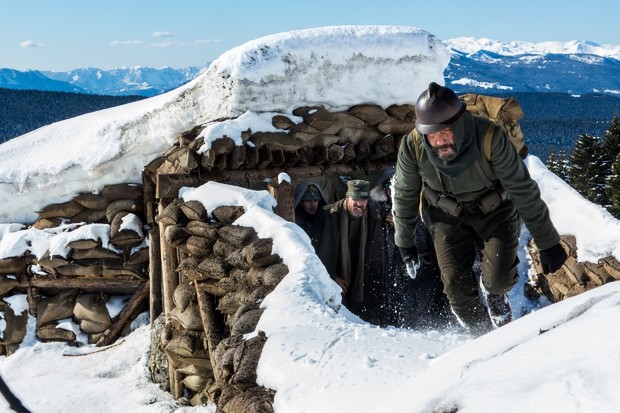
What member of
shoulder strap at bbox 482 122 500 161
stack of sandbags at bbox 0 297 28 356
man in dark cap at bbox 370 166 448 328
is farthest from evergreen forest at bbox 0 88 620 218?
shoulder strap at bbox 482 122 500 161

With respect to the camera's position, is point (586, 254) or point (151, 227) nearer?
point (586, 254)

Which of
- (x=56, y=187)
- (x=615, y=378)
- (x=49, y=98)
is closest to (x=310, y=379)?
(x=615, y=378)

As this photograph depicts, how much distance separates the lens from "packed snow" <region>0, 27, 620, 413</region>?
Answer: 4.97ft

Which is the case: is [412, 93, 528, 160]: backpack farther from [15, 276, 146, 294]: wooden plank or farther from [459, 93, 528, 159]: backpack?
[15, 276, 146, 294]: wooden plank

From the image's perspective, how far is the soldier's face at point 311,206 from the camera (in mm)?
6008

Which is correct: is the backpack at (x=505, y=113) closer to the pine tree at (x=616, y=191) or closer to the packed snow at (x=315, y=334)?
the packed snow at (x=315, y=334)

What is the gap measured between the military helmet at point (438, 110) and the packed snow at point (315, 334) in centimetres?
97

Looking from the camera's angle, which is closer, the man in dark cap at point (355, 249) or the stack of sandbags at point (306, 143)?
the man in dark cap at point (355, 249)

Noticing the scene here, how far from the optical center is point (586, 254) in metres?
5.27

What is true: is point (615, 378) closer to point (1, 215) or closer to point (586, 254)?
point (586, 254)

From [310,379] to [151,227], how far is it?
14.8 feet

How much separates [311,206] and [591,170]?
27359 mm

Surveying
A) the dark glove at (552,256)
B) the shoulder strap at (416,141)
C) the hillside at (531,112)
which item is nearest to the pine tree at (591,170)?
the hillside at (531,112)

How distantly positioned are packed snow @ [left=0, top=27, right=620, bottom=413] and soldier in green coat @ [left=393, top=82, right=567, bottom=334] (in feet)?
2.38
